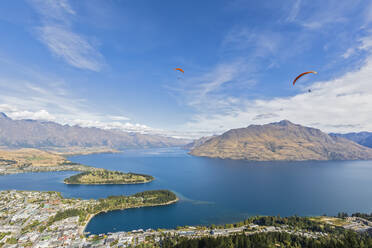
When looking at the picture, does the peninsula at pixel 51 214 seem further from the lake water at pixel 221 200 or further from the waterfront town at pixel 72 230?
the lake water at pixel 221 200

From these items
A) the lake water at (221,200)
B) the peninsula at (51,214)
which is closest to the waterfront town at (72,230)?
the peninsula at (51,214)

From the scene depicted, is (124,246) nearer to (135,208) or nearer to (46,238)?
(46,238)

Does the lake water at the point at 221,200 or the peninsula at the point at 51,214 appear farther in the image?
the lake water at the point at 221,200

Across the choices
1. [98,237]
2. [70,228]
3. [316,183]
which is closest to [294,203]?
[316,183]

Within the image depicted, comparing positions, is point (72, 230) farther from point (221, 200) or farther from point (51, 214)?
point (221, 200)

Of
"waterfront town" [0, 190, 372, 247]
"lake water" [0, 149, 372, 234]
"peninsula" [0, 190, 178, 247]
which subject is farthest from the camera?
"lake water" [0, 149, 372, 234]

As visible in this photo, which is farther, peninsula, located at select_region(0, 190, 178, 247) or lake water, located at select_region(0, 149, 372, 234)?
lake water, located at select_region(0, 149, 372, 234)

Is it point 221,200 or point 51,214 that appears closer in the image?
point 51,214

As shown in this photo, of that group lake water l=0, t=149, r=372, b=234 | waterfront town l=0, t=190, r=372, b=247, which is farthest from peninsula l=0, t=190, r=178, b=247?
lake water l=0, t=149, r=372, b=234

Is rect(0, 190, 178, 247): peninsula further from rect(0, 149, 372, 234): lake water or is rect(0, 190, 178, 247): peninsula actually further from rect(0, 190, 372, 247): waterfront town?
rect(0, 149, 372, 234): lake water

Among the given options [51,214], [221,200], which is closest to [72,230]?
[51,214]
